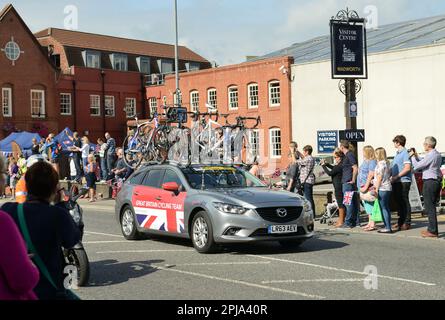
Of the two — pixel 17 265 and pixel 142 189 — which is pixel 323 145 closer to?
pixel 142 189

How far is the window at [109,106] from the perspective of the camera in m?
58.4

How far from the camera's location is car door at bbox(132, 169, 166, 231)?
12.6m

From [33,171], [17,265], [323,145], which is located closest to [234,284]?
[33,171]

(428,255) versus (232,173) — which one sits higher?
(232,173)

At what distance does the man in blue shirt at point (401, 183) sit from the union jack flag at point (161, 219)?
16.7 feet

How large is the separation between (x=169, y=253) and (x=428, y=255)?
14.3ft

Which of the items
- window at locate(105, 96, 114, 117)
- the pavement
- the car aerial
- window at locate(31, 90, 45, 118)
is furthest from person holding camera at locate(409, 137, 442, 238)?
window at locate(105, 96, 114, 117)

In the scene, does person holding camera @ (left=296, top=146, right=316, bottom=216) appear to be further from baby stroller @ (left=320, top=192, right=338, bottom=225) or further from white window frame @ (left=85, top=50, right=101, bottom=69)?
white window frame @ (left=85, top=50, right=101, bottom=69)

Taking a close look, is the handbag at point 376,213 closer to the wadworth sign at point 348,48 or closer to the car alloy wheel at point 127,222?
the wadworth sign at point 348,48

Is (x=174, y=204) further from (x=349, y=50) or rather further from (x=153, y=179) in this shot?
(x=349, y=50)

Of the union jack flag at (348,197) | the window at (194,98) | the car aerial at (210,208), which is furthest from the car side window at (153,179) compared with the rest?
the window at (194,98)

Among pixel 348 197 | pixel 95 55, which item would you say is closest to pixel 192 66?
pixel 95 55

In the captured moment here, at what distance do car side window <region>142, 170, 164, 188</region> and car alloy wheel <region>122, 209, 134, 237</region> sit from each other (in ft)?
2.33

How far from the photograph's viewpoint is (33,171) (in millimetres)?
4523
